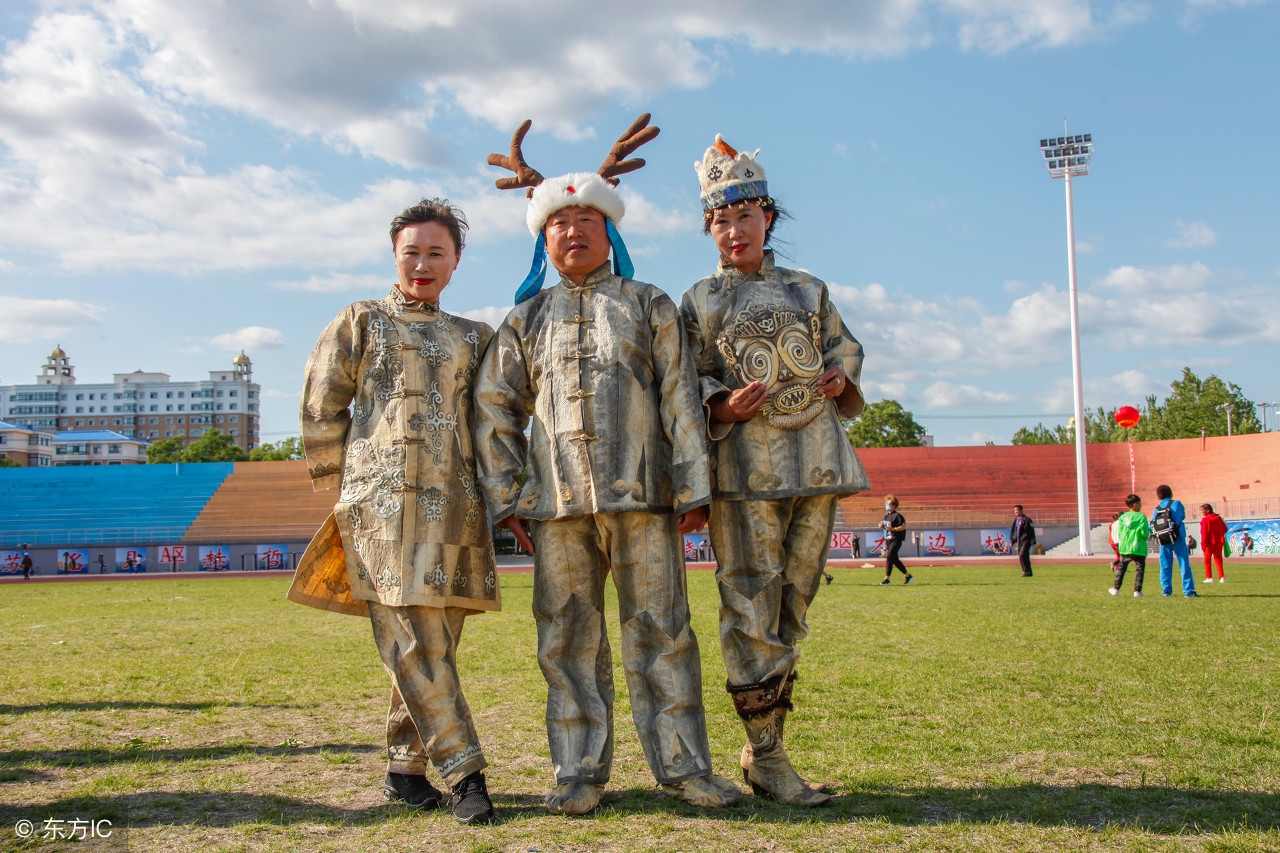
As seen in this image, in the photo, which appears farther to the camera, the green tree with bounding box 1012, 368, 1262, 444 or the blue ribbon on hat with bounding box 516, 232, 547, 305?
the green tree with bounding box 1012, 368, 1262, 444

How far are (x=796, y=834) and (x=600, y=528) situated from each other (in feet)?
4.14

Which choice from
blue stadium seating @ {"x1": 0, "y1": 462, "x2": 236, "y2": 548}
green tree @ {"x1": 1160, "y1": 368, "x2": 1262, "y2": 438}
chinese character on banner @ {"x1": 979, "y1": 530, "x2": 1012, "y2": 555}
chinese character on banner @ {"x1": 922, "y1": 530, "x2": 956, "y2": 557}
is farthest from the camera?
green tree @ {"x1": 1160, "y1": 368, "x2": 1262, "y2": 438}

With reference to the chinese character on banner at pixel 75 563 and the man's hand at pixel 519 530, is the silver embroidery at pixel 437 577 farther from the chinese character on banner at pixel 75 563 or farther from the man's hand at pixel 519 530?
the chinese character on banner at pixel 75 563

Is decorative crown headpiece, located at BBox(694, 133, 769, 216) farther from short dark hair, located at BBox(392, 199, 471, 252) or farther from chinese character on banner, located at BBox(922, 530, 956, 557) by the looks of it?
chinese character on banner, located at BBox(922, 530, 956, 557)

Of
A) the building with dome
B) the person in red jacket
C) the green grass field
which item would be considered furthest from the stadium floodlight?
the building with dome

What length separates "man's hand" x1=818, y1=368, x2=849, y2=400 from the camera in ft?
12.0

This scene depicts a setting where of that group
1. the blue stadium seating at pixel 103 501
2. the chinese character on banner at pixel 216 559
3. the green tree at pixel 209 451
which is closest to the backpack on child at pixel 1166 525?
the chinese character on banner at pixel 216 559

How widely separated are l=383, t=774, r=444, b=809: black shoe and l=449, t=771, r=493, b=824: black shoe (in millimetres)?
137

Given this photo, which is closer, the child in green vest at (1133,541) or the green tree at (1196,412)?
the child in green vest at (1133,541)

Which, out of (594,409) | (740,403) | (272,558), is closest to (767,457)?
(740,403)

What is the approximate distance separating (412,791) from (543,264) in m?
2.18

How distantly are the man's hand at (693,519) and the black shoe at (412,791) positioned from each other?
1361 millimetres

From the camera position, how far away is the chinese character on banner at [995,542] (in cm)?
3325

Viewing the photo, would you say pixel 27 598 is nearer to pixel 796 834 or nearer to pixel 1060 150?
pixel 796 834
